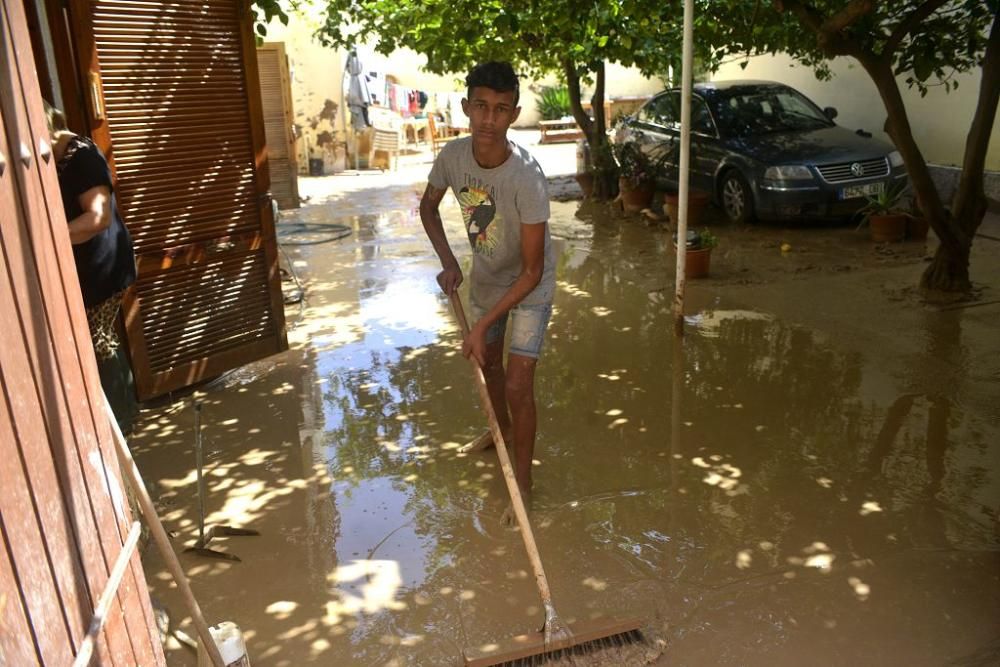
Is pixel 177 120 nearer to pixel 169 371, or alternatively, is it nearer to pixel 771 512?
pixel 169 371

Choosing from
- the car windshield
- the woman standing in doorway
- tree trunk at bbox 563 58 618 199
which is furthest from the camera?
tree trunk at bbox 563 58 618 199

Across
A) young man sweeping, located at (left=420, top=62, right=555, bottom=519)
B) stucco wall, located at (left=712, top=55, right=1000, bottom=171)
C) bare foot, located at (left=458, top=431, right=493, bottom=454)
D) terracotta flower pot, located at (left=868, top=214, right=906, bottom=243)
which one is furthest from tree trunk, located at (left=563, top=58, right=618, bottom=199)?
young man sweeping, located at (left=420, top=62, right=555, bottom=519)

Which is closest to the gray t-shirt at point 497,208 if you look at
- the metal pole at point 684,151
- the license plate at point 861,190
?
the metal pole at point 684,151

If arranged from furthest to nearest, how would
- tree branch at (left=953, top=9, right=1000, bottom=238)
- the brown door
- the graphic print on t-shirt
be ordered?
tree branch at (left=953, top=9, right=1000, bottom=238) → the brown door → the graphic print on t-shirt

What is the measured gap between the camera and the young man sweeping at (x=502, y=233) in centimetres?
326

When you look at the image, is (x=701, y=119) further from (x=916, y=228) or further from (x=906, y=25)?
(x=906, y=25)

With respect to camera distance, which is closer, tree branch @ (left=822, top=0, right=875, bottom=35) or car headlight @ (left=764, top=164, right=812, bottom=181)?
tree branch @ (left=822, top=0, right=875, bottom=35)

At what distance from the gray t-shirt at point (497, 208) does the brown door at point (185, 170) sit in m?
1.87

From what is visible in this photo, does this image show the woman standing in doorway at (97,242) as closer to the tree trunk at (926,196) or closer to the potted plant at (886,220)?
the tree trunk at (926,196)

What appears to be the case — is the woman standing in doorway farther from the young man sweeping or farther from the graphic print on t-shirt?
the graphic print on t-shirt

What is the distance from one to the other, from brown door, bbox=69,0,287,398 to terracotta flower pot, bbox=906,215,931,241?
6363 mm

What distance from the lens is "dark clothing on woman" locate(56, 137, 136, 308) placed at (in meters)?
3.19

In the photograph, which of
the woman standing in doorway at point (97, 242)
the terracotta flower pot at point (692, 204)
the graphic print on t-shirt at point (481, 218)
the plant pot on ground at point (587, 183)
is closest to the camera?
the woman standing in doorway at point (97, 242)

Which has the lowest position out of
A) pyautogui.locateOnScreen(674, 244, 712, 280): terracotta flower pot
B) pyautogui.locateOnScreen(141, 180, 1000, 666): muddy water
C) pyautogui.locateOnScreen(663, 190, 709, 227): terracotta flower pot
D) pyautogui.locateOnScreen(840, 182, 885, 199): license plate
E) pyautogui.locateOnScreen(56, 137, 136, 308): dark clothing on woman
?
pyautogui.locateOnScreen(141, 180, 1000, 666): muddy water
